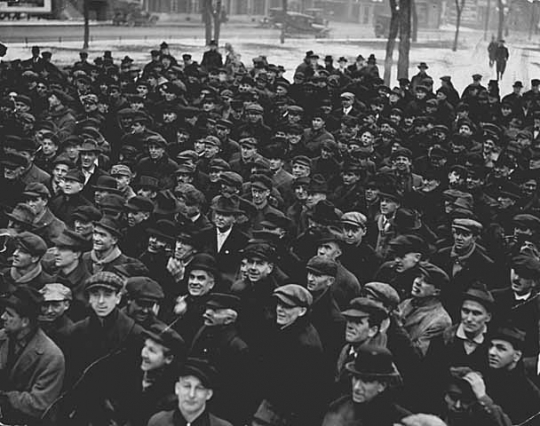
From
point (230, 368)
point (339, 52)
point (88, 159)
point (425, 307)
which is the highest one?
point (339, 52)

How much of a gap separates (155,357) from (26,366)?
0.78 meters

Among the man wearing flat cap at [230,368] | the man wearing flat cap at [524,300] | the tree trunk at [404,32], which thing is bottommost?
the man wearing flat cap at [230,368]

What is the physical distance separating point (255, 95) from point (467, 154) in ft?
13.0

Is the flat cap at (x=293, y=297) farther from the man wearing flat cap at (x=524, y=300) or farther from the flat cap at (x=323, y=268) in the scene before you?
the man wearing flat cap at (x=524, y=300)

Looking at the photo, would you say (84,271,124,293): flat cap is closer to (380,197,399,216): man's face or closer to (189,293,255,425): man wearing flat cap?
(189,293,255,425): man wearing flat cap

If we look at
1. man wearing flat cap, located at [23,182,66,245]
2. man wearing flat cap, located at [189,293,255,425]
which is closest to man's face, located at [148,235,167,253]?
man wearing flat cap, located at [23,182,66,245]

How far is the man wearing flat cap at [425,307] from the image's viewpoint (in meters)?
5.39

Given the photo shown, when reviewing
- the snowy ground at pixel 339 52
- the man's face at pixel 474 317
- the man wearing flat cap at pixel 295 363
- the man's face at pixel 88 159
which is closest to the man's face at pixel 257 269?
the man wearing flat cap at pixel 295 363

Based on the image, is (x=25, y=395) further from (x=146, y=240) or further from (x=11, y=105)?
(x=11, y=105)

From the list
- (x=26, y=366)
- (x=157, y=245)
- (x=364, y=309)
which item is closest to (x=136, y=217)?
(x=157, y=245)

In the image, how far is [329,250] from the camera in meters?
6.24

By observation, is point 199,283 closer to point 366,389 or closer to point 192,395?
point 192,395

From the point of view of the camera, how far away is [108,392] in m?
4.50

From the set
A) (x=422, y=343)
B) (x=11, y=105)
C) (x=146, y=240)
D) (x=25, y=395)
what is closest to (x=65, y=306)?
(x=25, y=395)
